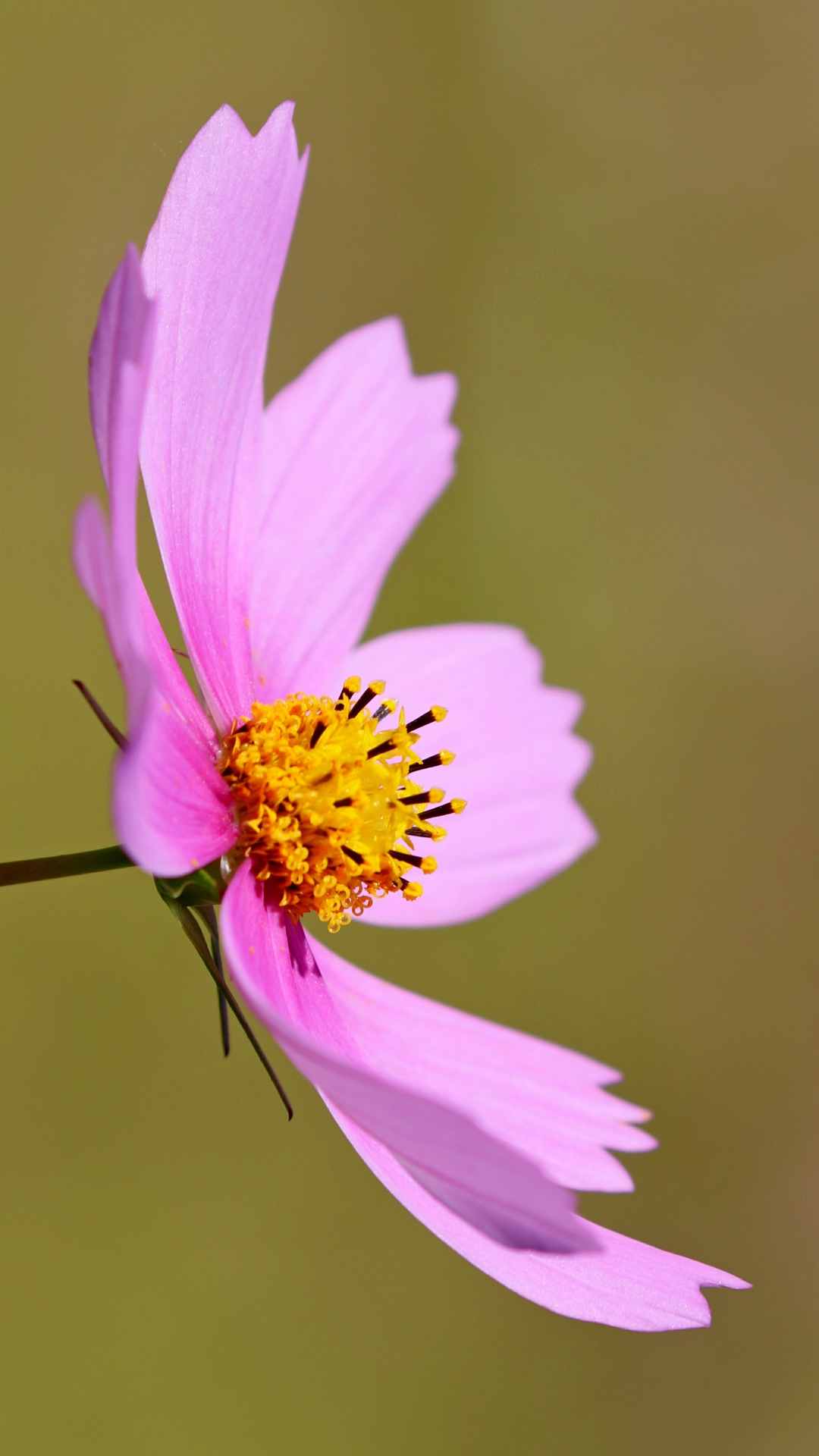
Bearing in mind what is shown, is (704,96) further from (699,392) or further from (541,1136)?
(541,1136)

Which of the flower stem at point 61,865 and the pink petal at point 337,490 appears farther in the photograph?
the pink petal at point 337,490

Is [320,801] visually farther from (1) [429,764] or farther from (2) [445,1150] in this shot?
(2) [445,1150]

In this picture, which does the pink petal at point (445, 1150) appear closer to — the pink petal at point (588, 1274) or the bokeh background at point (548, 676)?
the pink petal at point (588, 1274)

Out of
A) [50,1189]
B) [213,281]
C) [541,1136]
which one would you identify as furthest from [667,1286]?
[50,1189]

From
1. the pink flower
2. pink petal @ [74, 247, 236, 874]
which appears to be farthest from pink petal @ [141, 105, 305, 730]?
pink petal @ [74, 247, 236, 874]

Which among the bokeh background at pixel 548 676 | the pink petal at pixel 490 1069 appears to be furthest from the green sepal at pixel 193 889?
the bokeh background at pixel 548 676

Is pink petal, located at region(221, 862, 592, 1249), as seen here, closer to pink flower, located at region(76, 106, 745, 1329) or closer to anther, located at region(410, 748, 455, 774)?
pink flower, located at region(76, 106, 745, 1329)

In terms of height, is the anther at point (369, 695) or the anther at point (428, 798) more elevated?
the anther at point (369, 695)

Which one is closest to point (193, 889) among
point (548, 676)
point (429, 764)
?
point (429, 764)
